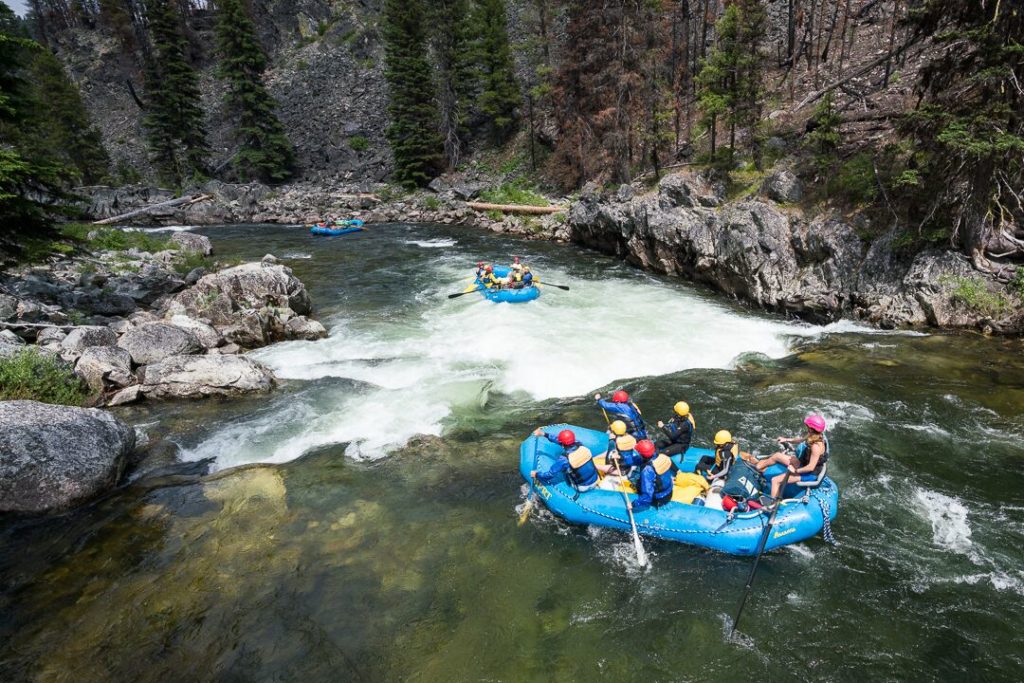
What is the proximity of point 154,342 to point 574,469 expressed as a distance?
9993 millimetres

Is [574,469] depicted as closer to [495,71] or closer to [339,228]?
[339,228]

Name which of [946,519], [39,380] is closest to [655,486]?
[946,519]

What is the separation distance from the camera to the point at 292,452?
9023mm

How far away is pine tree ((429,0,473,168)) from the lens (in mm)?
39875

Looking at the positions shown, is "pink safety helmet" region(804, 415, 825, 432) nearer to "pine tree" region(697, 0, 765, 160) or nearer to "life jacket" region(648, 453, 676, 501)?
"life jacket" region(648, 453, 676, 501)

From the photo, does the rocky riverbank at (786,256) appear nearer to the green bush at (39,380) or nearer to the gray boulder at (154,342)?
the gray boulder at (154,342)

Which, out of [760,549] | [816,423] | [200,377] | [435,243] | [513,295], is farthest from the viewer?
[435,243]

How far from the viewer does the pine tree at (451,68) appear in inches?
1570

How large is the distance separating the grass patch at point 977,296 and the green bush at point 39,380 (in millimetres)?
19176

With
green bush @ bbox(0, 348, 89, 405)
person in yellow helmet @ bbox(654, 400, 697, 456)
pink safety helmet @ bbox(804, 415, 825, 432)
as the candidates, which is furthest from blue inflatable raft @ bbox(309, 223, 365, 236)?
pink safety helmet @ bbox(804, 415, 825, 432)

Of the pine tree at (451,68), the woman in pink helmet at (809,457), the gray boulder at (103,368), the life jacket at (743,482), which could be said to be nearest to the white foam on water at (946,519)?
the woman in pink helmet at (809,457)

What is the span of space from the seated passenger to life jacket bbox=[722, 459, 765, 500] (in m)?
0.82

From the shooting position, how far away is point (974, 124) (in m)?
11.3

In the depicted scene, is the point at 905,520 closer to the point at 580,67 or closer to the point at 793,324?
the point at 793,324
